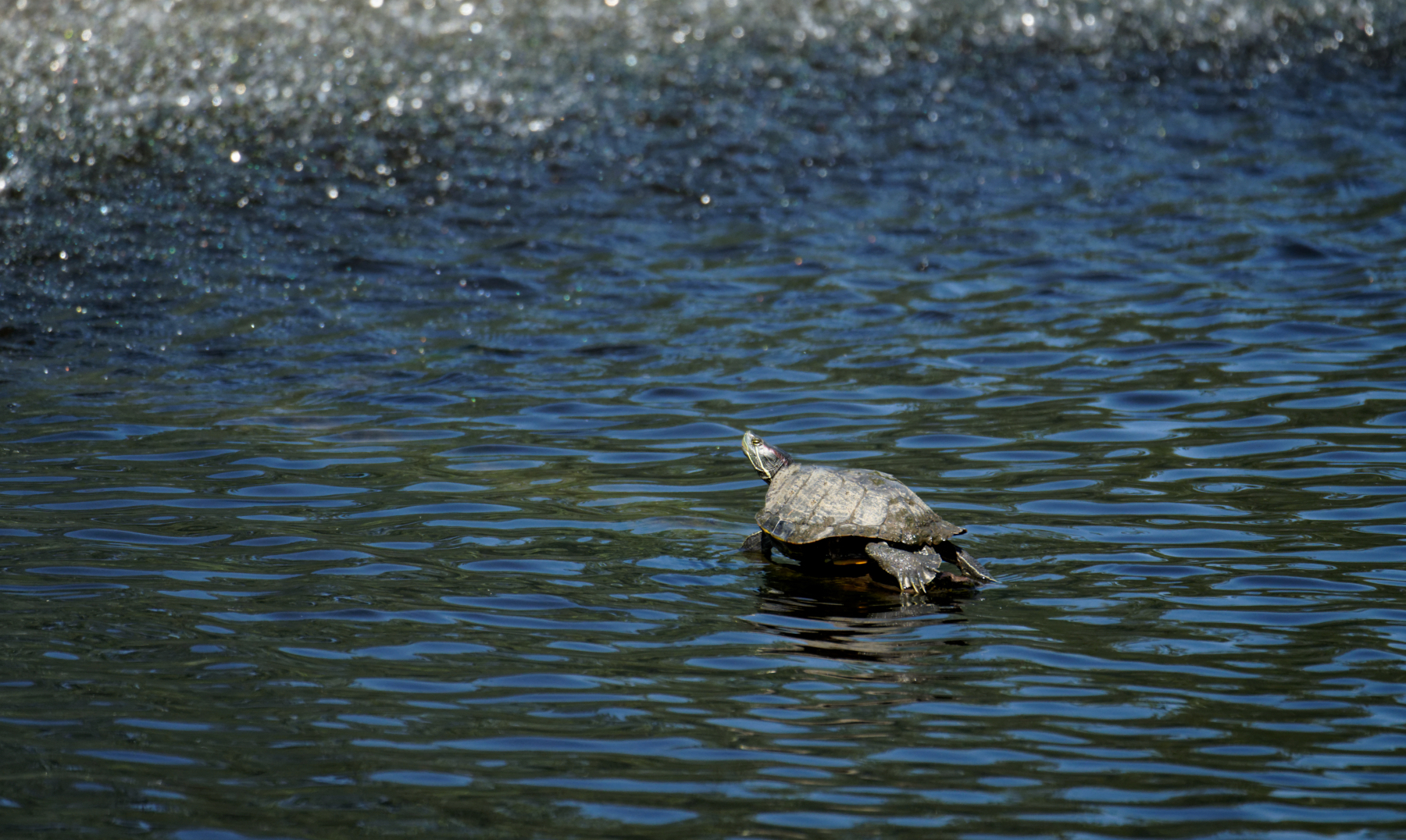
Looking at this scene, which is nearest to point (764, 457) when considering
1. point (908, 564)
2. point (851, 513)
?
point (851, 513)

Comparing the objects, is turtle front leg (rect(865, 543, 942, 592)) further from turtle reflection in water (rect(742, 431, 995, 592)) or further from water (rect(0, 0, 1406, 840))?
water (rect(0, 0, 1406, 840))

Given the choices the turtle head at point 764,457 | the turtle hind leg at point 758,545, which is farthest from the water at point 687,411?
the turtle head at point 764,457

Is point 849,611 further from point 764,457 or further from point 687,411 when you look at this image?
point 687,411

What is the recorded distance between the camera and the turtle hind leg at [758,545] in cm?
755

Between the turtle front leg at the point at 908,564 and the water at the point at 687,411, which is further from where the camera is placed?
the turtle front leg at the point at 908,564

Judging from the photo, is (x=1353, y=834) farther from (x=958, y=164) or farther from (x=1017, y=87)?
(x=1017, y=87)

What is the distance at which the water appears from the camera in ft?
17.6

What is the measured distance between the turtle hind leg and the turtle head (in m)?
0.53

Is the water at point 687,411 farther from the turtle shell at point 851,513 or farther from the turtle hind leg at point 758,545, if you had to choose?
the turtle shell at point 851,513

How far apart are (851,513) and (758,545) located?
740mm

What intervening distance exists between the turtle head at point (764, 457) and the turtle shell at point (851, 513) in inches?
28.5

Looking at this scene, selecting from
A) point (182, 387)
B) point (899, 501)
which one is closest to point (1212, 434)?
point (899, 501)

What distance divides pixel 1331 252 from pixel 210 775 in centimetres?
1192

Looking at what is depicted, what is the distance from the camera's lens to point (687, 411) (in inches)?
409
